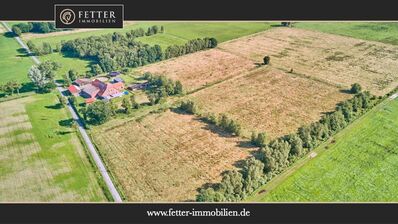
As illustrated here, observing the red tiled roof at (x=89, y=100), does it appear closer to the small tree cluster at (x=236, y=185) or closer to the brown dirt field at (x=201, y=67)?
the brown dirt field at (x=201, y=67)

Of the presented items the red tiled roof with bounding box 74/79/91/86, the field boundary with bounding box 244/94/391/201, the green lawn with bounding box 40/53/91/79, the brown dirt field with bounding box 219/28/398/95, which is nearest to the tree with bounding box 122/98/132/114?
the red tiled roof with bounding box 74/79/91/86

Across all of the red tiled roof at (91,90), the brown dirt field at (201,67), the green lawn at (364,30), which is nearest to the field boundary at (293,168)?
the brown dirt field at (201,67)

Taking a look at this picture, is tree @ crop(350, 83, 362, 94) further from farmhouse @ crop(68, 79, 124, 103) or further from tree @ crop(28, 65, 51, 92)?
tree @ crop(28, 65, 51, 92)
